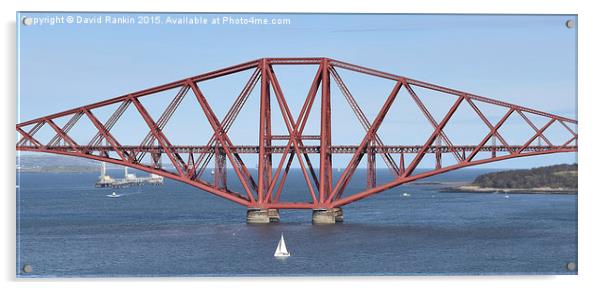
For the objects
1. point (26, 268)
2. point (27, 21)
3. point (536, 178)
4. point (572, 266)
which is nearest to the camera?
point (27, 21)

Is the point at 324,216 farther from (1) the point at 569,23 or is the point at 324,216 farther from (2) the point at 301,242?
(1) the point at 569,23

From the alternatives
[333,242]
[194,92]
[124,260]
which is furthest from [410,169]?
[124,260]

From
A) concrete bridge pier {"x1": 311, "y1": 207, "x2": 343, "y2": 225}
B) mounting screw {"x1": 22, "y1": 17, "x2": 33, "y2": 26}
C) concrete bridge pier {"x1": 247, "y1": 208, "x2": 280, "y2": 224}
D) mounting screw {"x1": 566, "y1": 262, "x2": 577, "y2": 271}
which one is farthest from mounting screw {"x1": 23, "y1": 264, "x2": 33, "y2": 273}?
concrete bridge pier {"x1": 311, "y1": 207, "x2": 343, "y2": 225}

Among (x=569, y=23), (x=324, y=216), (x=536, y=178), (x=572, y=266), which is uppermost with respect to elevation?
(x=569, y=23)

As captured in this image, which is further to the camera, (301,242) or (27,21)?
(301,242)

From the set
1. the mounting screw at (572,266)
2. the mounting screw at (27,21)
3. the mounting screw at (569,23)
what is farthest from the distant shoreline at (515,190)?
the mounting screw at (27,21)

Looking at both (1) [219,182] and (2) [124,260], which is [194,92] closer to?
(1) [219,182]

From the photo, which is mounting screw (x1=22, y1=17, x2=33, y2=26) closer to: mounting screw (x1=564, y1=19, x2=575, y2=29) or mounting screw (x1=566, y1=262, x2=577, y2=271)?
mounting screw (x1=564, y1=19, x2=575, y2=29)

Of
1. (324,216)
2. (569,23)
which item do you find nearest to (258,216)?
(324,216)
